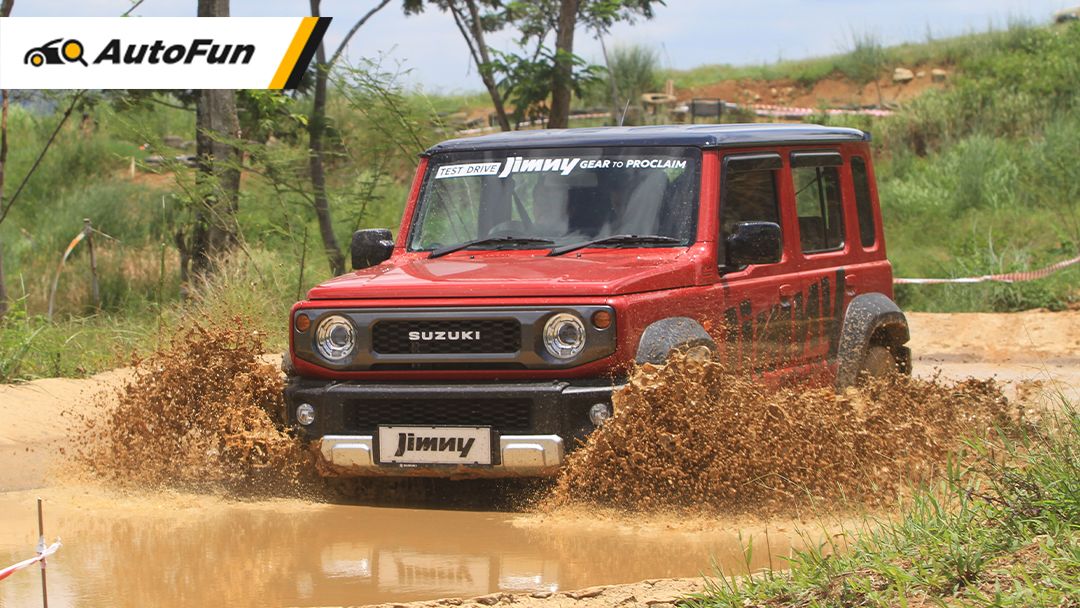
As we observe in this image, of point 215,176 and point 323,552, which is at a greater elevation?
point 215,176

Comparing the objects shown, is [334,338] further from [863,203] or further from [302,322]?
[863,203]

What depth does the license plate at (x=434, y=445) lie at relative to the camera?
668cm

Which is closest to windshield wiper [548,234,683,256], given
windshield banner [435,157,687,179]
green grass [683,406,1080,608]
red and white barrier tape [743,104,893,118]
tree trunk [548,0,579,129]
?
windshield banner [435,157,687,179]

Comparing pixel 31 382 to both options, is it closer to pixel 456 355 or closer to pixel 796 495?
pixel 456 355

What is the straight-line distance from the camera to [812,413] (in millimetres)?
6945

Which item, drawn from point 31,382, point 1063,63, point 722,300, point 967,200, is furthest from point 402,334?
point 1063,63

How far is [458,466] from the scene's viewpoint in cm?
672

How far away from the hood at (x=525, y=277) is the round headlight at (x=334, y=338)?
12cm

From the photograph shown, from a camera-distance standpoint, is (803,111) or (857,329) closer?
(857,329)

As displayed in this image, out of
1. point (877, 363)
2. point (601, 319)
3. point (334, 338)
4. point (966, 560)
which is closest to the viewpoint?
point (966, 560)

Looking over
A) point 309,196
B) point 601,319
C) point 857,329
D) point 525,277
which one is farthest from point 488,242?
point 309,196

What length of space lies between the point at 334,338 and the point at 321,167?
1150 centimetres

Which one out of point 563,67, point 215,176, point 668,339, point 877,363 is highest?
point 563,67

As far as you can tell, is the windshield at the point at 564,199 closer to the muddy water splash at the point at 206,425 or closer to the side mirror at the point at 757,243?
the side mirror at the point at 757,243
